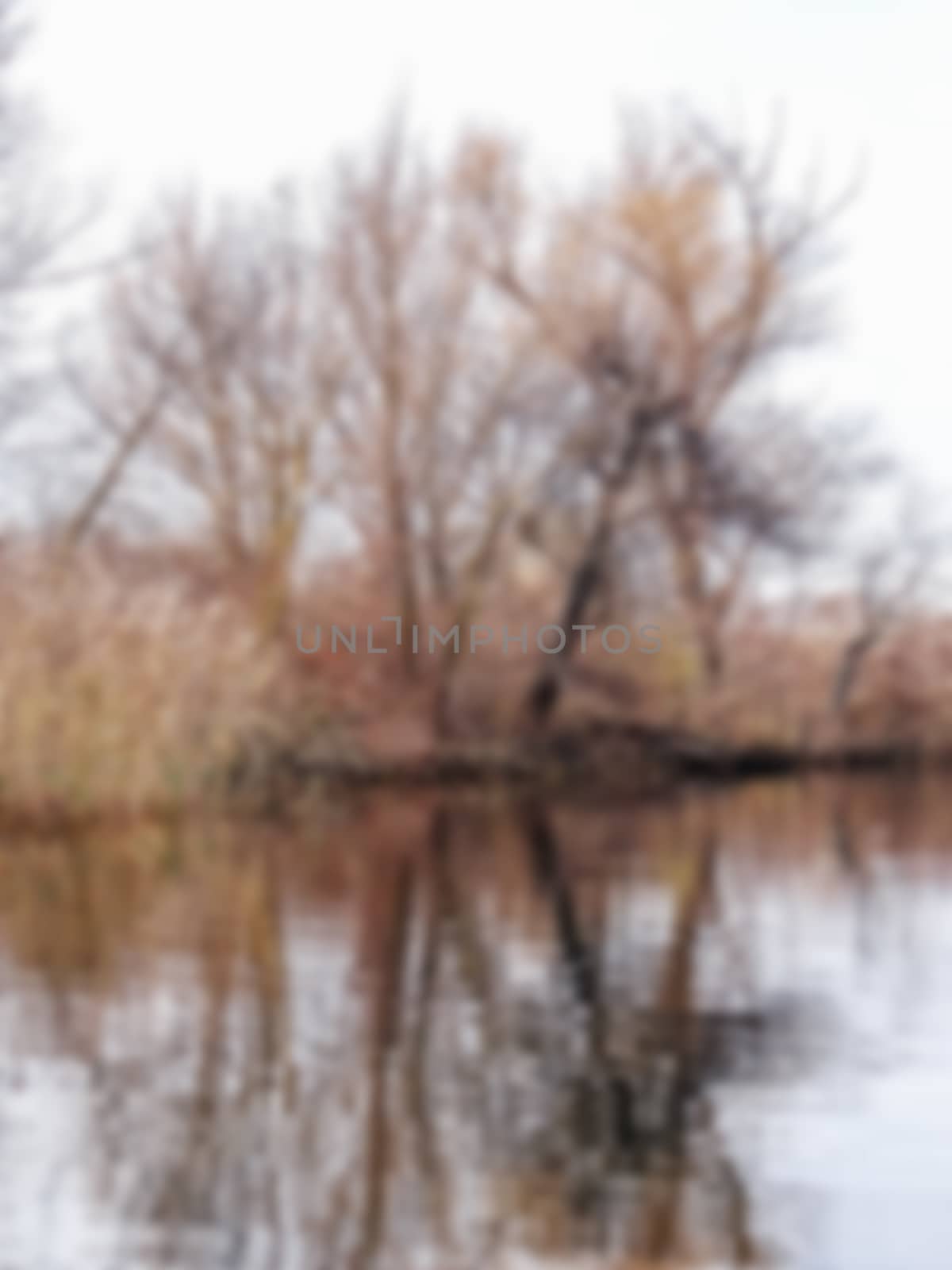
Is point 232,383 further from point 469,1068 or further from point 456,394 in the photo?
point 469,1068

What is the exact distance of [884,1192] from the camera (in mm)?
6566

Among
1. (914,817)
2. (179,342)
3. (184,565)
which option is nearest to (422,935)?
(914,817)

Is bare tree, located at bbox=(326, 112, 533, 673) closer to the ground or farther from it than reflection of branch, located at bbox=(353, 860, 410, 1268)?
farther from it

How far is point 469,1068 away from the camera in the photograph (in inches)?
340

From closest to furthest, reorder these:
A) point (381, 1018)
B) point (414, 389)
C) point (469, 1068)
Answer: point (469, 1068)
point (381, 1018)
point (414, 389)

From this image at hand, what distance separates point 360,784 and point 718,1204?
79.8 ft

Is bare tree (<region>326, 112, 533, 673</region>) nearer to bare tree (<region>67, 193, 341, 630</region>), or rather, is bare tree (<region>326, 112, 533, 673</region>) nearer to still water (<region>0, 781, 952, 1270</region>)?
bare tree (<region>67, 193, 341, 630</region>)

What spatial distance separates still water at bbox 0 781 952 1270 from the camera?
20.0 feet

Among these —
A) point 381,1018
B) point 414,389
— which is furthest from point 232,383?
point 381,1018

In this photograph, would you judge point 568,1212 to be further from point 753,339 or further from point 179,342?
point 753,339

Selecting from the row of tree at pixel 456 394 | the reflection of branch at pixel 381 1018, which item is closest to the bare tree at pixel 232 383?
the row of tree at pixel 456 394

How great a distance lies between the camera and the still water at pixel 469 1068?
6.11m

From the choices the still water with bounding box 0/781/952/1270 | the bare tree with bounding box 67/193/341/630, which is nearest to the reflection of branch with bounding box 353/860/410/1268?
the still water with bounding box 0/781/952/1270

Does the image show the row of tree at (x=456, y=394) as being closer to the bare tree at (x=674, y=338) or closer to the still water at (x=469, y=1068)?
the bare tree at (x=674, y=338)
